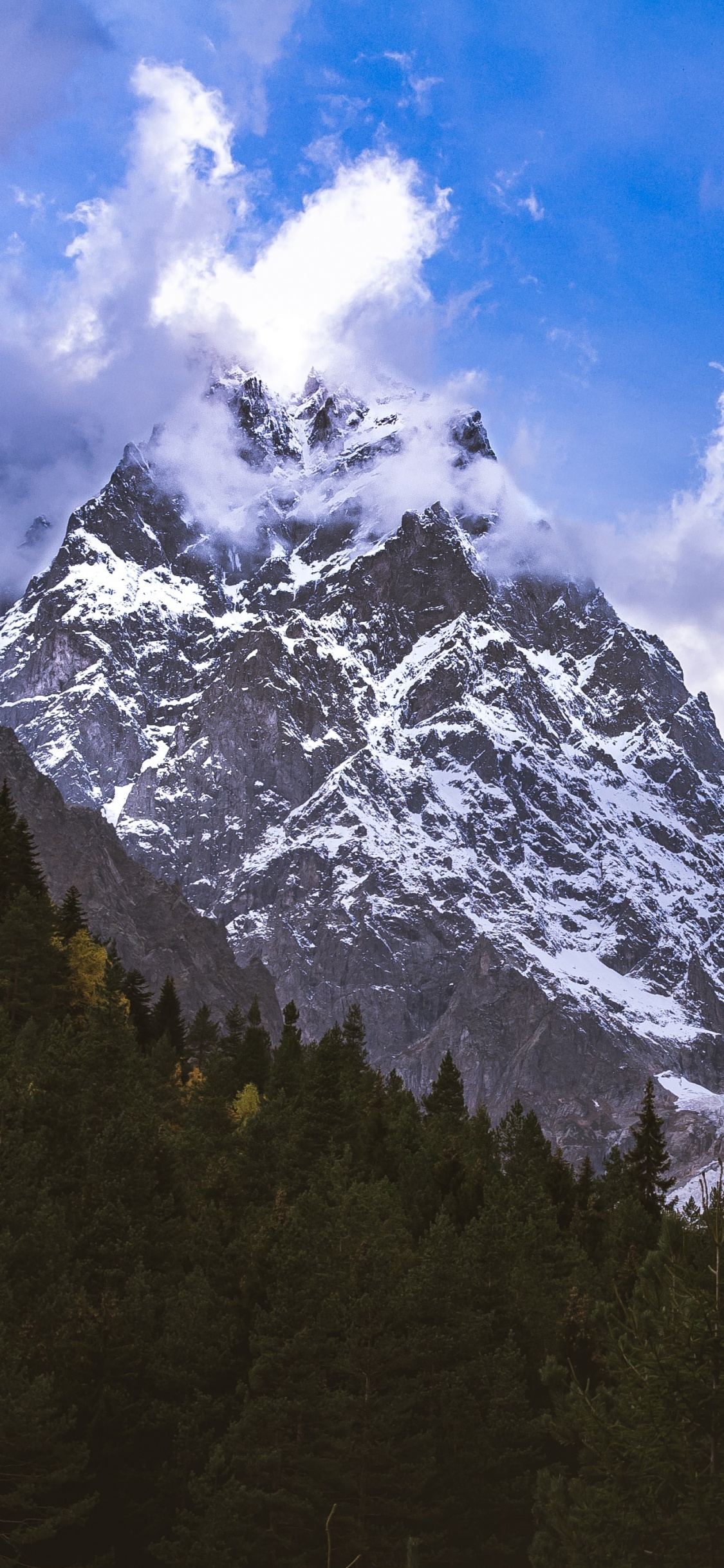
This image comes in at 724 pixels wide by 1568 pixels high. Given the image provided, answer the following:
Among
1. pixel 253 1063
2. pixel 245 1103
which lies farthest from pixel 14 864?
pixel 245 1103

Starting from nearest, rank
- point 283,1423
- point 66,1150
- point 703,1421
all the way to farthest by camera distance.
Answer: point 703,1421, point 283,1423, point 66,1150

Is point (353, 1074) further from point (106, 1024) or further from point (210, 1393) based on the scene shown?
point (210, 1393)

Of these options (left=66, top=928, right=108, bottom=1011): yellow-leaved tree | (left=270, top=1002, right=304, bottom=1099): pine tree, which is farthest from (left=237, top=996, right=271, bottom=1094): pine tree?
(left=66, top=928, right=108, bottom=1011): yellow-leaved tree

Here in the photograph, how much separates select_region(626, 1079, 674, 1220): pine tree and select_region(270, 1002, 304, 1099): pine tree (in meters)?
17.5

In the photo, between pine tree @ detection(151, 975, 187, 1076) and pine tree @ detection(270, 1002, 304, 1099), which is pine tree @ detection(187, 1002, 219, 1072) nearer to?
pine tree @ detection(151, 975, 187, 1076)

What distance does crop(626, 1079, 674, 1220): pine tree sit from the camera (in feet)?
241

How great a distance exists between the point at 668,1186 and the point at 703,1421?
51.2m

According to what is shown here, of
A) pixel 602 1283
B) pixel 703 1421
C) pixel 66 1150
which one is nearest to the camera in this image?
pixel 703 1421

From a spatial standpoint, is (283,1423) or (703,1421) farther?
(283,1423)

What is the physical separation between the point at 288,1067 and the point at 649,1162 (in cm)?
2367

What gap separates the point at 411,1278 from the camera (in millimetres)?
47656

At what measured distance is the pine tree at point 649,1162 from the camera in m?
73.4

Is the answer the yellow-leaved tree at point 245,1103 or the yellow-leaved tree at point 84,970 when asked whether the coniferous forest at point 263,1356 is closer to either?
the yellow-leaved tree at point 245,1103

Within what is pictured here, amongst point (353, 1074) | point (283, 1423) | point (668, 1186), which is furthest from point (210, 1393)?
point (353, 1074)
